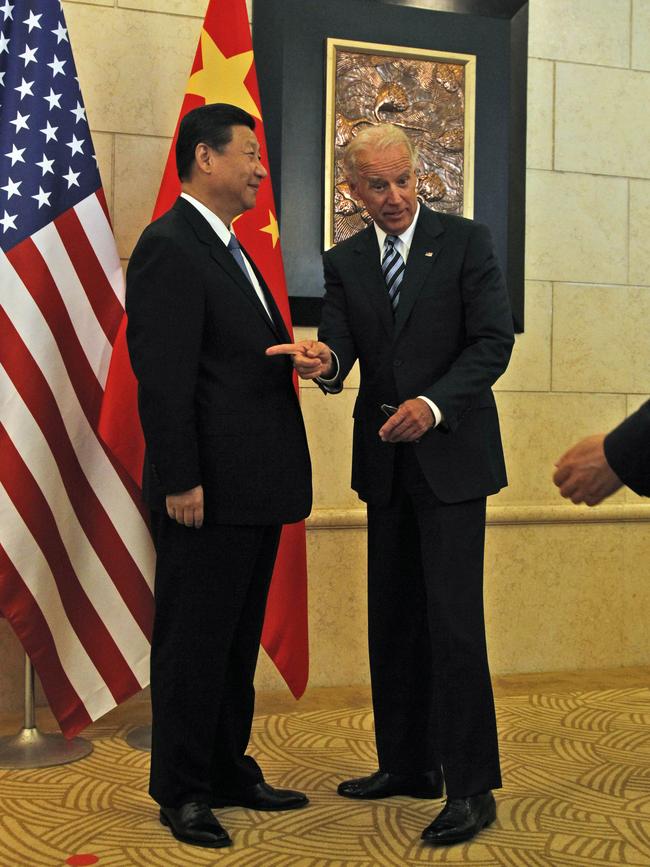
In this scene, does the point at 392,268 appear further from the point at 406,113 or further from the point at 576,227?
the point at 576,227

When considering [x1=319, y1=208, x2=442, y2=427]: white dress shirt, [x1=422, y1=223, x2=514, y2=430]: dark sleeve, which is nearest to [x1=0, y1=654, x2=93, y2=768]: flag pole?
[x1=319, y1=208, x2=442, y2=427]: white dress shirt

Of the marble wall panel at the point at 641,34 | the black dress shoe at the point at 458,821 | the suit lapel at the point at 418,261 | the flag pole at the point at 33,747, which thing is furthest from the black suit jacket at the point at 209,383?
the marble wall panel at the point at 641,34

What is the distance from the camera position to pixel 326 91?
163 inches

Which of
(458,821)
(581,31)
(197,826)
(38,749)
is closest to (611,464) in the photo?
(458,821)

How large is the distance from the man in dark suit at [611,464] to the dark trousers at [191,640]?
108 cm

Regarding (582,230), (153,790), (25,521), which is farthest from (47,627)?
(582,230)

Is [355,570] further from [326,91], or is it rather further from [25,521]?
[326,91]

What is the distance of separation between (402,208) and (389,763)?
156cm

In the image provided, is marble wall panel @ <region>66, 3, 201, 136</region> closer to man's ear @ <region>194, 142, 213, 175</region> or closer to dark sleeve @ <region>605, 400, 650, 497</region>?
man's ear @ <region>194, 142, 213, 175</region>

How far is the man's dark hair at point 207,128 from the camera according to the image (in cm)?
266

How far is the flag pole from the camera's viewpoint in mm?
3209

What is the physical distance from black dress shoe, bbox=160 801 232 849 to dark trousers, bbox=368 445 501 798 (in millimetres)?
564

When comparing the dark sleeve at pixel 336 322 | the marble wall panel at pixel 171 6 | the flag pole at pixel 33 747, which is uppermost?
the marble wall panel at pixel 171 6

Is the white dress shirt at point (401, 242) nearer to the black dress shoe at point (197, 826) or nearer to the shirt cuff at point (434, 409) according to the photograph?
the shirt cuff at point (434, 409)
